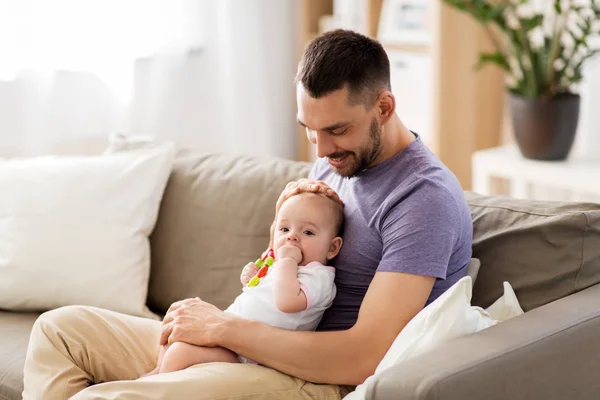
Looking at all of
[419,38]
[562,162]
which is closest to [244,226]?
[562,162]

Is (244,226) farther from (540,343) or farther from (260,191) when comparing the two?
(540,343)

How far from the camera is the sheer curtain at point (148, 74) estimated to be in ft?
10.6

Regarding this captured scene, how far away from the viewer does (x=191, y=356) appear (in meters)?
1.79

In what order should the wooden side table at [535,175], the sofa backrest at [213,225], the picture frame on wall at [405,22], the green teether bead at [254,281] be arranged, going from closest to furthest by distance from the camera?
the green teether bead at [254,281] < the sofa backrest at [213,225] < the wooden side table at [535,175] < the picture frame on wall at [405,22]

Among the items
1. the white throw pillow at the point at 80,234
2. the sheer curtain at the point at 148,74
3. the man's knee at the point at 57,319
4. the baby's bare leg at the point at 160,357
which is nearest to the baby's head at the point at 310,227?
Answer: the baby's bare leg at the point at 160,357

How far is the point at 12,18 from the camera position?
3.16 meters

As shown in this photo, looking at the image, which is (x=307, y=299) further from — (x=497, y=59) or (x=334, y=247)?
(x=497, y=59)

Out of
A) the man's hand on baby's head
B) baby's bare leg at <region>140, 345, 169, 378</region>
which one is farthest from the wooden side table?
baby's bare leg at <region>140, 345, 169, 378</region>

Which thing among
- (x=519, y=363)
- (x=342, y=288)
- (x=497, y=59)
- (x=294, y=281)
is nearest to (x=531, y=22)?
(x=497, y=59)

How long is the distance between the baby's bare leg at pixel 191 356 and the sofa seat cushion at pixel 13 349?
444mm

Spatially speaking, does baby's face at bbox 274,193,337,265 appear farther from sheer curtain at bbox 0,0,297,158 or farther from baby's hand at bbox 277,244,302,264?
sheer curtain at bbox 0,0,297,158

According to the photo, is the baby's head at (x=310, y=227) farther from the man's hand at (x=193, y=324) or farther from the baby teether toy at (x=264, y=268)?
the man's hand at (x=193, y=324)

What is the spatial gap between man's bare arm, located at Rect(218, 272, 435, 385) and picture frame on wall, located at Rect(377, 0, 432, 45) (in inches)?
76.8

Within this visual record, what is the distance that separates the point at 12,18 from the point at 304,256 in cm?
183
